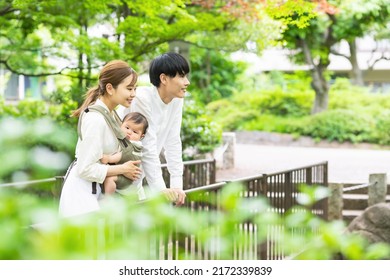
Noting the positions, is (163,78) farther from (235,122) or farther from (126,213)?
(235,122)

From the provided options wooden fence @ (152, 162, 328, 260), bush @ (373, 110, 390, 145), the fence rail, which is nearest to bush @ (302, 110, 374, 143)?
bush @ (373, 110, 390, 145)

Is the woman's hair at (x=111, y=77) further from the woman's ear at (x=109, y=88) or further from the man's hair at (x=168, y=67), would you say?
the man's hair at (x=168, y=67)

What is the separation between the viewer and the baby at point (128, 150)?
99.3 inches

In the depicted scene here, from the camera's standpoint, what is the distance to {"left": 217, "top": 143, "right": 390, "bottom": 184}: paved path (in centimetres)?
901

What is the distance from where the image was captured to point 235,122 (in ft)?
52.3

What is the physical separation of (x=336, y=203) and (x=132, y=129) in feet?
15.6

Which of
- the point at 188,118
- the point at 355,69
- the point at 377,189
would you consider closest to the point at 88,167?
the point at 377,189

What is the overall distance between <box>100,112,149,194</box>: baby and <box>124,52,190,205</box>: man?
90 millimetres

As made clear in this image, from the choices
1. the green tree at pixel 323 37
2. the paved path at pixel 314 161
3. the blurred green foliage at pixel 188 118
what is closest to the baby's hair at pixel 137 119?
the paved path at pixel 314 161

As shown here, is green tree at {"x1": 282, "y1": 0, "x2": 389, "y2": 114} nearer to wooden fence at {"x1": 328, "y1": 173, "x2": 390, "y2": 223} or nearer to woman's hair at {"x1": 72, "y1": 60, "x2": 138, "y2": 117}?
wooden fence at {"x1": 328, "y1": 173, "x2": 390, "y2": 223}

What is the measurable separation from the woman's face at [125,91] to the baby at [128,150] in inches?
4.6

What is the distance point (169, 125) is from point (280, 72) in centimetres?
1822

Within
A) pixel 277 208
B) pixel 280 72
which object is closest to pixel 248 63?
pixel 280 72

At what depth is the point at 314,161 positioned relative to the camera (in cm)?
1084
